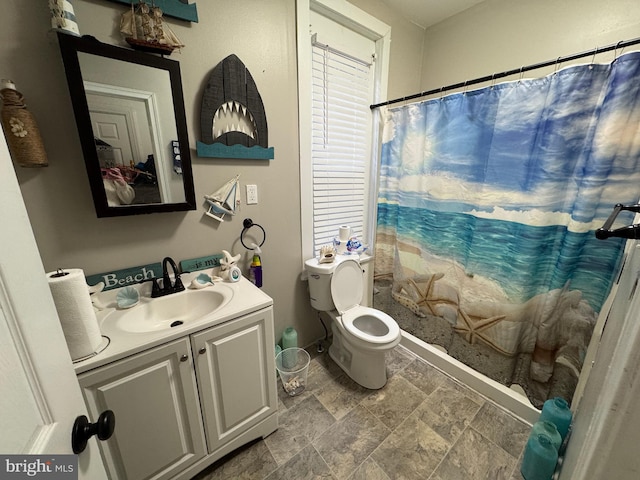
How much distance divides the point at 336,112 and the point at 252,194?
89cm

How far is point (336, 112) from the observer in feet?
5.96

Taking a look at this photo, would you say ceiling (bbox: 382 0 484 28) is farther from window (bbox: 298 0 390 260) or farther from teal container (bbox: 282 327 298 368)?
teal container (bbox: 282 327 298 368)

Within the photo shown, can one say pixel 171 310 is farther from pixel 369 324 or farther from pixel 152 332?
pixel 369 324

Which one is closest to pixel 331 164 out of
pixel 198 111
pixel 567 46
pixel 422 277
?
pixel 198 111

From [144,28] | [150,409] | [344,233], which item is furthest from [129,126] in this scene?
[344,233]

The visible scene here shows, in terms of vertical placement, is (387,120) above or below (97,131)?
above

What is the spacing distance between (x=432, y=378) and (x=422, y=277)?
2.32 ft

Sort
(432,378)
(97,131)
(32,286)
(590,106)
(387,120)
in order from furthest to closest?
(387,120), (432,378), (590,106), (97,131), (32,286)

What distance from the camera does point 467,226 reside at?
163 centimetres

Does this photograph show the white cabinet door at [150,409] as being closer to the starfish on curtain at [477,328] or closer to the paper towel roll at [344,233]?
the paper towel roll at [344,233]

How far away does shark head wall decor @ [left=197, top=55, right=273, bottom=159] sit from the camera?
1.26 meters

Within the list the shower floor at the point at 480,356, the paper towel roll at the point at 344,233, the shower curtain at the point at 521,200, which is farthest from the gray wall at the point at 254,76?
the shower floor at the point at 480,356

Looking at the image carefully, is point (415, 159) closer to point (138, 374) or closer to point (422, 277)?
point (422, 277)

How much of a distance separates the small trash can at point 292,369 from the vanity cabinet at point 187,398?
12.3 inches
